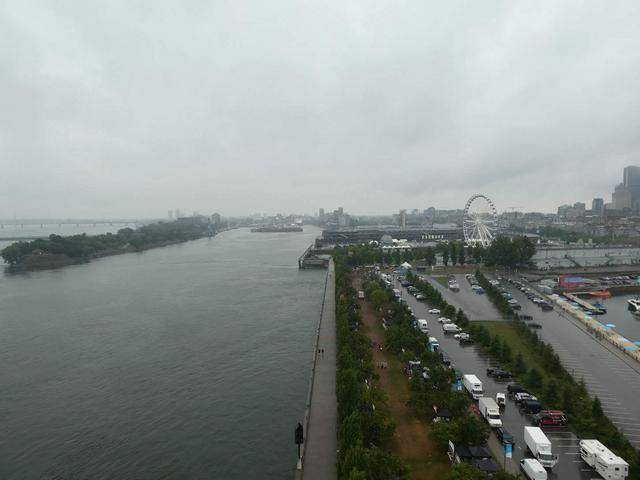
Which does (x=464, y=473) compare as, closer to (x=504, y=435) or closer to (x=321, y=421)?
(x=504, y=435)

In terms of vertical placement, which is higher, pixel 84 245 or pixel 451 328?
pixel 84 245

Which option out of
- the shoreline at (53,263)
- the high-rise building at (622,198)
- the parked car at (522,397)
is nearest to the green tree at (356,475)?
the parked car at (522,397)

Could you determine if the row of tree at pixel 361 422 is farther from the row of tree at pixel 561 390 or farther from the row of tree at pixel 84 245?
the row of tree at pixel 84 245

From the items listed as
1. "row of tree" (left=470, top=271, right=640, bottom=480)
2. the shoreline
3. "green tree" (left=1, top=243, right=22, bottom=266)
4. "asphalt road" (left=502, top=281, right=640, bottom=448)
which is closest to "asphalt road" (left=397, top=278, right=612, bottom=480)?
"row of tree" (left=470, top=271, right=640, bottom=480)

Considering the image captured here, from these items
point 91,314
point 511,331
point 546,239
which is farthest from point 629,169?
point 91,314

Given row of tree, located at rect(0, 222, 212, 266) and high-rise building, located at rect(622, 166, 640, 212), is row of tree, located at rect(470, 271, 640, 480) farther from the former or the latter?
high-rise building, located at rect(622, 166, 640, 212)

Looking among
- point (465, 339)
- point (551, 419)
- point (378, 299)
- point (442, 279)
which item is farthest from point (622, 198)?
point (551, 419)
